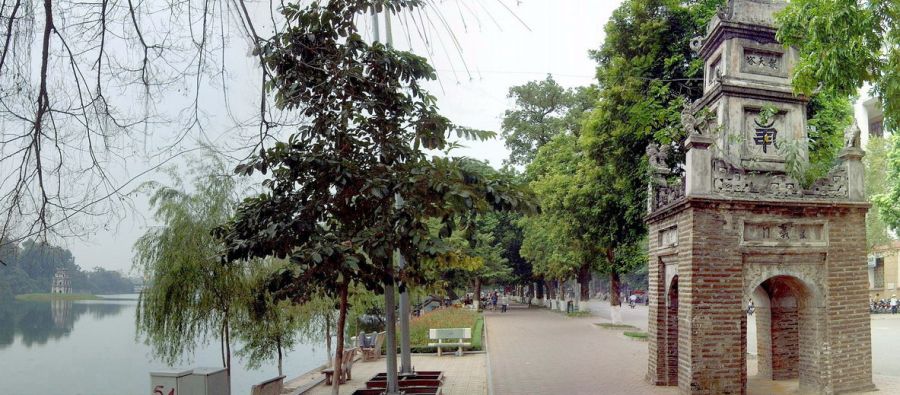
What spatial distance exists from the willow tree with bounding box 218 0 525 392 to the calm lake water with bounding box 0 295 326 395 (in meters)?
9.87

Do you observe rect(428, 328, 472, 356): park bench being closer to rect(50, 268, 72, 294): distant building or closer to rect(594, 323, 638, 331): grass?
rect(594, 323, 638, 331): grass

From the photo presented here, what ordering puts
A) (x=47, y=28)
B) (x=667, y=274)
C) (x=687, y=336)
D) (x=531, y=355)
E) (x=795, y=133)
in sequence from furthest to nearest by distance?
(x=531, y=355), (x=667, y=274), (x=795, y=133), (x=687, y=336), (x=47, y=28)

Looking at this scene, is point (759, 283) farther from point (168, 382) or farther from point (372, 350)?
point (372, 350)

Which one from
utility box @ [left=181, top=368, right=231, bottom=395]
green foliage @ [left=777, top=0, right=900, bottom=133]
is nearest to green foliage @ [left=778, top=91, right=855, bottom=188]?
green foliage @ [left=777, top=0, right=900, bottom=133]

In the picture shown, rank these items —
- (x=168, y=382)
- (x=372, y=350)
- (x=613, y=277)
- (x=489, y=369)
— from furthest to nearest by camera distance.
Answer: (x=613, y=277), (x=372, y=350), (x=489, y=369), (x=168, y=382)

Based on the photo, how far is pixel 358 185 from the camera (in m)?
8.13

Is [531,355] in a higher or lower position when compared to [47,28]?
lower

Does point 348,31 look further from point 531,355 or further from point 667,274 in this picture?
point 531,355

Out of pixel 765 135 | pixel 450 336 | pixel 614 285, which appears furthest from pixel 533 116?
pixel 765 135

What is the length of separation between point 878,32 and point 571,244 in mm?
22258

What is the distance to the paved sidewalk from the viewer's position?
13.7m

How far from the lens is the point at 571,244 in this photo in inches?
1171

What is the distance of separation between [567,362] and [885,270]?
42.8m

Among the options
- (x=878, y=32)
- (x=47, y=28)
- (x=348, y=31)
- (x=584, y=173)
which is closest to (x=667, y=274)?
(x=878, y=32)
